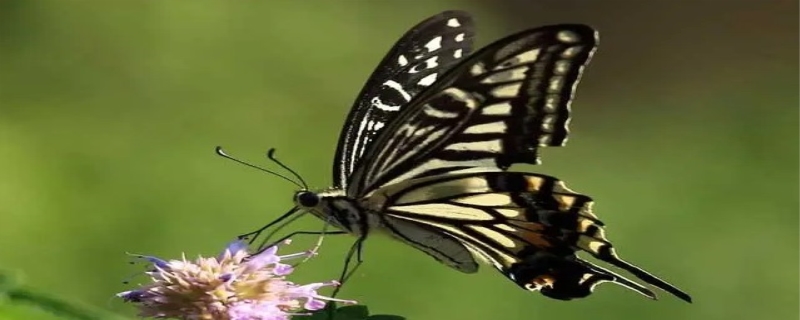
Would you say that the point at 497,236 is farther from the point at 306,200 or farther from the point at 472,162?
the point at 306,200

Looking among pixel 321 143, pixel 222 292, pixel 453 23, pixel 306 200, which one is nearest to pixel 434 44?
pixel 453 23

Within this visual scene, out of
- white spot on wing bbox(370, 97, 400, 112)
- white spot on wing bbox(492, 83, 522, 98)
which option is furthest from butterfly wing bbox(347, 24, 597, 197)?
white spot on wing bbox(370, 97, 400, 112)

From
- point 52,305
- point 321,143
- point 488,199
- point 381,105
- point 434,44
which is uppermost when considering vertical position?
point 321,143

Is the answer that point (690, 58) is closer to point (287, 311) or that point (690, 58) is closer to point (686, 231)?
point (686, 231)

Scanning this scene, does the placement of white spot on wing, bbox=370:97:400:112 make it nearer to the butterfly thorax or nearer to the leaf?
the butterfly thorax

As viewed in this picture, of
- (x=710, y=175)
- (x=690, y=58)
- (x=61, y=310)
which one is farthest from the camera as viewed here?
(x=690, y=58)

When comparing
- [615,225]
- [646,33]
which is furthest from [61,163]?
[646,33]
